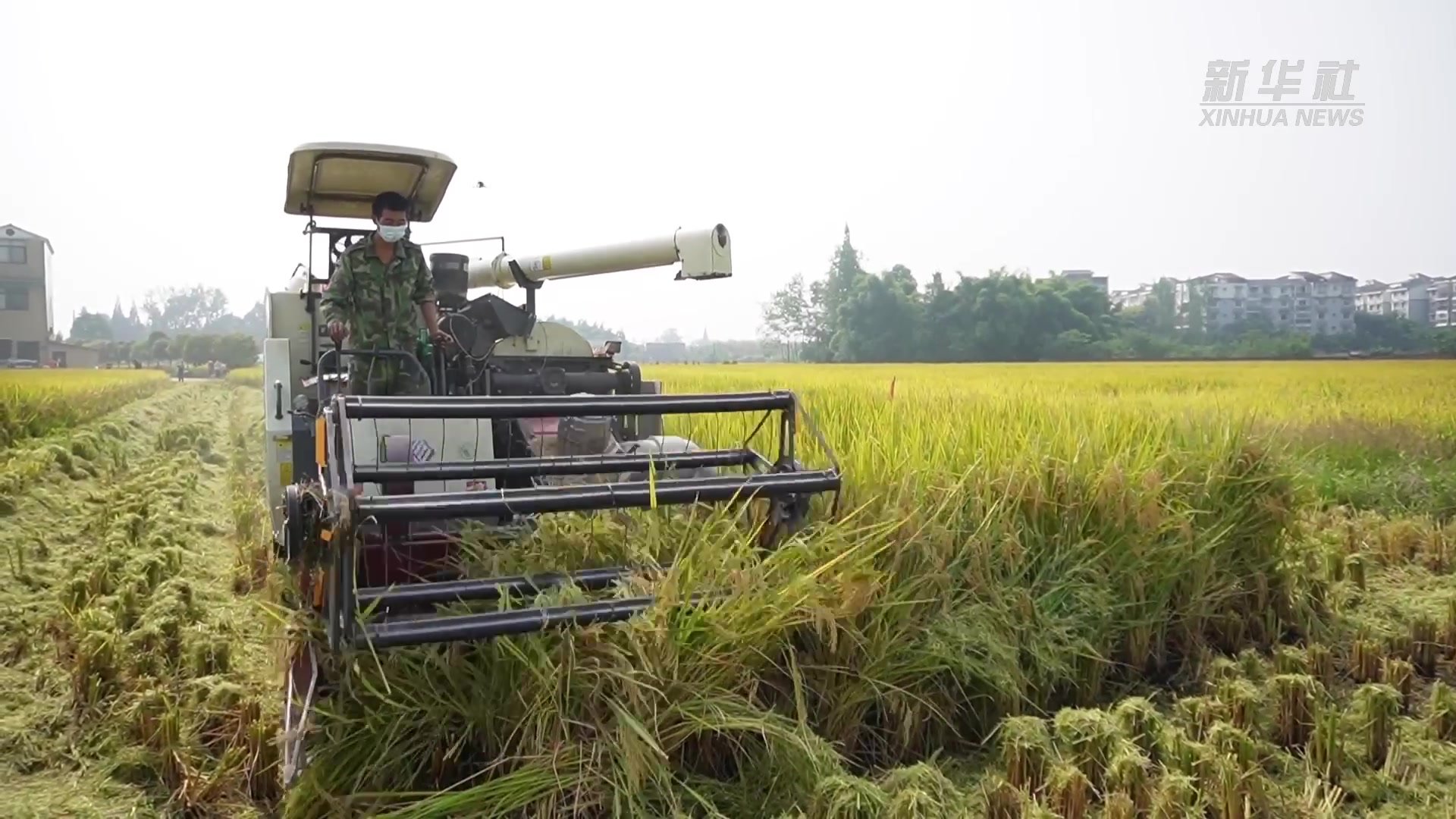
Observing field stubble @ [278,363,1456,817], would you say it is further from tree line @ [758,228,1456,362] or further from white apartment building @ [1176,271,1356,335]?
white apartment building @ [1176,271,1356,335]

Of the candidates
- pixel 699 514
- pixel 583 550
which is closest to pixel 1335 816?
pixel 699 514

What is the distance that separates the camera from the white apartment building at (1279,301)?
2058cm

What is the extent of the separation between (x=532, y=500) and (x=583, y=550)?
0.53 m

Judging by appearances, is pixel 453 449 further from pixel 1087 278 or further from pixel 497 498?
pixel 1087 278

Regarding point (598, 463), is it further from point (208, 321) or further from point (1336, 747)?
point (208, 321)

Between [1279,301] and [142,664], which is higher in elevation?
[1279,301]

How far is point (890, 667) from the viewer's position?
11.7 ft

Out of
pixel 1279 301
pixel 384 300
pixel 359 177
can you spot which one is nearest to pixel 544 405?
pixel 384 300

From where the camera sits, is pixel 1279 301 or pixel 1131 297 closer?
pixel 1279 301

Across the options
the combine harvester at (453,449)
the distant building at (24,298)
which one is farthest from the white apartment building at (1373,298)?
the distant building at (24,298)

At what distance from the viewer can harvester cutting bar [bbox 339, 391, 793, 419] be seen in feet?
10.6

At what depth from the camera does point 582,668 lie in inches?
111

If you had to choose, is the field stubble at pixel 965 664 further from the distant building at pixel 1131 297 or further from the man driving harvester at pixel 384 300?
the distant building at pixel 1131 297

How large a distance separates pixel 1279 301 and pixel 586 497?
27712 mm
